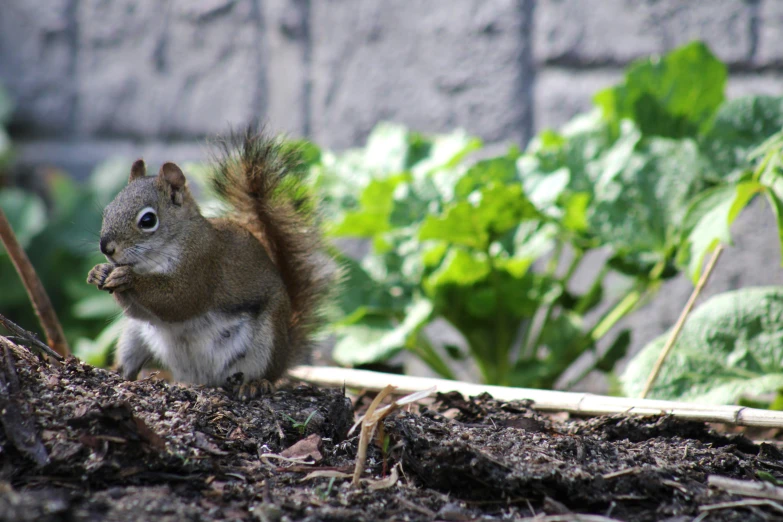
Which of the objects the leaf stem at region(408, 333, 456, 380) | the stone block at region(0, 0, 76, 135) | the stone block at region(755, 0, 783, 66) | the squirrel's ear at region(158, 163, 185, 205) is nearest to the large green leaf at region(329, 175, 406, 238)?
the leaf stem at region(408, 333, 456, 380)

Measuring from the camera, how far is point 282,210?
166 centimetres

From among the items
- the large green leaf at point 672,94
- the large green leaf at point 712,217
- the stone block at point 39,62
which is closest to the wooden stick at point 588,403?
the large green leaf at point 712,217

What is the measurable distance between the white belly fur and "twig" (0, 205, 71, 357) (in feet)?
0.66

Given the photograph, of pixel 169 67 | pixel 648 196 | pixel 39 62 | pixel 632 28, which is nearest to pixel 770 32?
pixel 632 28

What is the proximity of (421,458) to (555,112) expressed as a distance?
1760mm

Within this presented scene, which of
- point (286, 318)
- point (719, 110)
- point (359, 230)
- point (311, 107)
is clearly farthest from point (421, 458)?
point (311, 107)

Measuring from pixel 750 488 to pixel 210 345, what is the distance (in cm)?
96

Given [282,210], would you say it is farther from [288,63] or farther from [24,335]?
[288,63]

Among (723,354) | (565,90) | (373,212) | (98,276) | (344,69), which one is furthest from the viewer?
(344,69)

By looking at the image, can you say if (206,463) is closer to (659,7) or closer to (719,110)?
(719,110)

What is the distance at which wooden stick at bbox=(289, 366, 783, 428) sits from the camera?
1.32 metres

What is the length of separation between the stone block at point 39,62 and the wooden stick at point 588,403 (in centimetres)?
246

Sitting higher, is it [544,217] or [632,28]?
[632,28]

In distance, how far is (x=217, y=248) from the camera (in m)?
1.55
